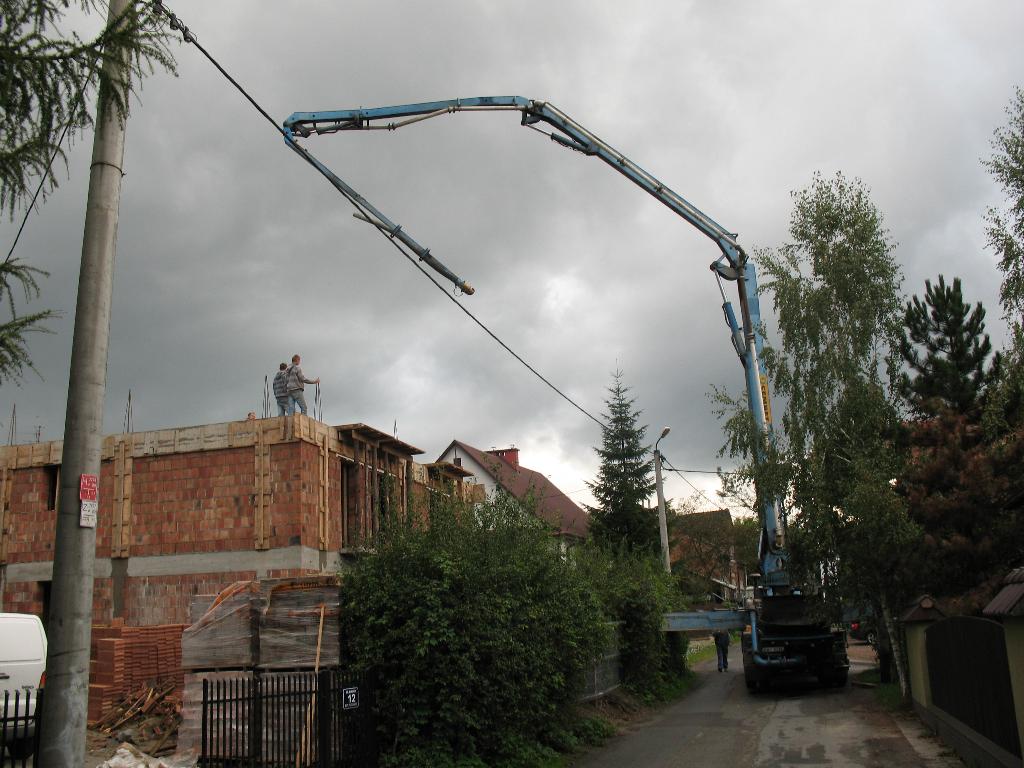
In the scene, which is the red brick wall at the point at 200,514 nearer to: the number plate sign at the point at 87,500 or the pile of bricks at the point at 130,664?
the pile of bricks at the point at 130,664

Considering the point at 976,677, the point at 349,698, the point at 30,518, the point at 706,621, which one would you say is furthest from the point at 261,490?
the point at 976,677

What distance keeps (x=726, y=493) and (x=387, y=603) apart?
A: 1174cm

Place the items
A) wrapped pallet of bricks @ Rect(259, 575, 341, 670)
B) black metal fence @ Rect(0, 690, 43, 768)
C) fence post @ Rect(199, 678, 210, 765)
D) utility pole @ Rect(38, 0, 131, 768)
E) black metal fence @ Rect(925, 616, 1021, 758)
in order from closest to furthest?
utility pole @ Rect(38, 0, 131, 768), black metal fence @ Rect(0, 690, 43, 768), black metal fence @ Rect(925, 616, 1021, 758), fence post @ Rect(199, 678, 210, 765), wrapped pallet of bricks @ Rect(259, 575, 341, 670)

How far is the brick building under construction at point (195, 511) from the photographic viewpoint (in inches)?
730

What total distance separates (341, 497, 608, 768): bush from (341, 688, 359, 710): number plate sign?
2.17 feet

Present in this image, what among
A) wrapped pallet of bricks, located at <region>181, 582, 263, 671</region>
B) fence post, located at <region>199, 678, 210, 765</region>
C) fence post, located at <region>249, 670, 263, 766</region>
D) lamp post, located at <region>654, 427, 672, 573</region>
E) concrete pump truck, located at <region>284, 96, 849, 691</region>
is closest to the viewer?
fence post, located at <region>249, 670, 263, 766</region>

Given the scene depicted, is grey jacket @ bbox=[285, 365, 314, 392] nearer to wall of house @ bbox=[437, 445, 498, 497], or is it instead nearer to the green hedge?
the green hedge

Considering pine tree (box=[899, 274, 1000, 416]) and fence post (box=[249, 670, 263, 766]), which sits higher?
pine tree (box=[899, 274, 1000, 416])

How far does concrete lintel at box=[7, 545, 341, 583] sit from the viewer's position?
59.6 ft

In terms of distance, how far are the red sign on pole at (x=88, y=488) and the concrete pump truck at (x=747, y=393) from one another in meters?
11.9

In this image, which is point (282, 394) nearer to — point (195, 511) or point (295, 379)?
point (295, 379)

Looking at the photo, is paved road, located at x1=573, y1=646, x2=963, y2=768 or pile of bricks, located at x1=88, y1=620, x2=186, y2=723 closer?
paved road, located at x1=573, y1=646, x2=963, y2=768

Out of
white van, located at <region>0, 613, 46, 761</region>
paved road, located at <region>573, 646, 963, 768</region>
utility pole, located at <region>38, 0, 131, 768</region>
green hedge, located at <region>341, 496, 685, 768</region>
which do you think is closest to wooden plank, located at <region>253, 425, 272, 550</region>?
white van, located at <region>0, 613, 46, 761</region>

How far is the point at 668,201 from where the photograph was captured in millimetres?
20844
